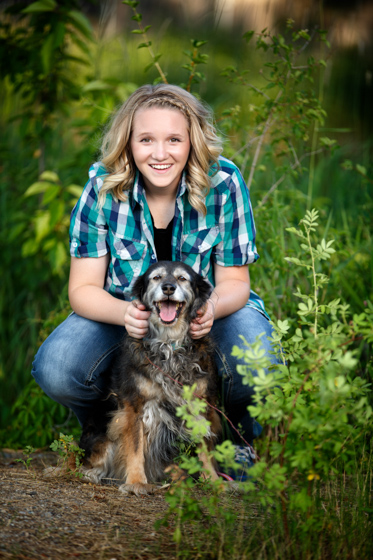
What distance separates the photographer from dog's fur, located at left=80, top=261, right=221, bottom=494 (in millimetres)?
2963

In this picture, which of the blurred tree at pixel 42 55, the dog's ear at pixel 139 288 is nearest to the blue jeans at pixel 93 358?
the dog's ear at pixel 139 288

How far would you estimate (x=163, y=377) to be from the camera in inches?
119

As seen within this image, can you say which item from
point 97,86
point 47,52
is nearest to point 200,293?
point 97,86

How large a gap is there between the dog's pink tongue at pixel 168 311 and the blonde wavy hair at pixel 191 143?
560 millimetres

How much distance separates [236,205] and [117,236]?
0.69 m

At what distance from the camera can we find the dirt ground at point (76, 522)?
6.29ft

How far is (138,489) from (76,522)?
66 centimetres

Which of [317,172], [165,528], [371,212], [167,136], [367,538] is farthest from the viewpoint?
[317,172]

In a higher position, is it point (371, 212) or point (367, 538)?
point (371, 212)

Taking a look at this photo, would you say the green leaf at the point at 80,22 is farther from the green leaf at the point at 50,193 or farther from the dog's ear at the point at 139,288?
the dog's ear at the point at 139,288

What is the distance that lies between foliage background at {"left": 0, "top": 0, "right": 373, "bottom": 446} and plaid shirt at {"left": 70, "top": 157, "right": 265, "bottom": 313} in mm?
574

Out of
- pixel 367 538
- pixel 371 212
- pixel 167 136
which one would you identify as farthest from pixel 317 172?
pixel 367 538

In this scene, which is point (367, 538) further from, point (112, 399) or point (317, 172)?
point (317, 172)

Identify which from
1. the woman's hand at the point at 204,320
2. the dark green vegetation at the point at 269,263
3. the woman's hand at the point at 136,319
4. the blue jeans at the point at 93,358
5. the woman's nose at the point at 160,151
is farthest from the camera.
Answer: the blue jeans at the point at 93,358
